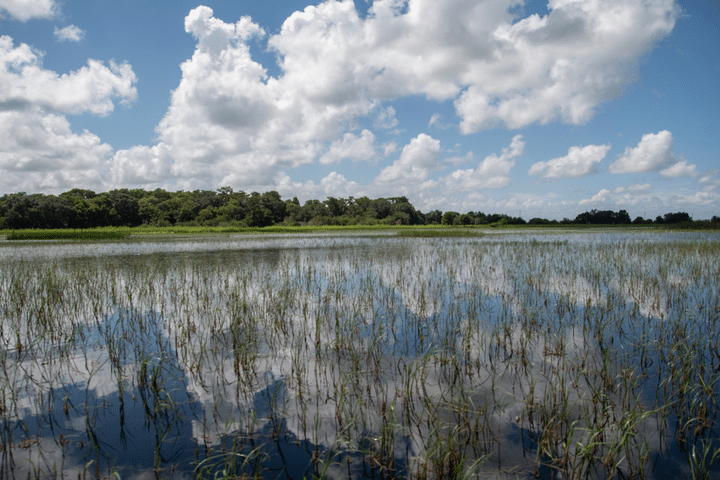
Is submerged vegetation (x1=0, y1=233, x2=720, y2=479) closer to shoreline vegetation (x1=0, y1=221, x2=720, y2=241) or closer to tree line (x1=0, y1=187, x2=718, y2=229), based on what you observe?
shoreline vegetation (x1=0, y1=221, x2=720, y2=241)

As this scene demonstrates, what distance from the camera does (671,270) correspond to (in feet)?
40.6

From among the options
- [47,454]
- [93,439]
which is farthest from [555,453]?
[47,454]

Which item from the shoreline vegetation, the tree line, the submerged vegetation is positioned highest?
the tree line

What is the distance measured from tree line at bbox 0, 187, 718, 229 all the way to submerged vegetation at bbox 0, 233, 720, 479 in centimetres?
6425

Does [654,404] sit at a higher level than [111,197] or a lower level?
lower

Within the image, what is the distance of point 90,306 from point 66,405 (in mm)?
5564

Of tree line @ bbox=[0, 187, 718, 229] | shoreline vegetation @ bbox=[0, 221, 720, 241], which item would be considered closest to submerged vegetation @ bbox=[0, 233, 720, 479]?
shoreline vegetation @ bbox=[0, 221, 720, 241]

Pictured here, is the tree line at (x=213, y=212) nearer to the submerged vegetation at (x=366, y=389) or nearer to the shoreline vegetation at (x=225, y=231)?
the shoreline vegetation at (x=225, y=231)

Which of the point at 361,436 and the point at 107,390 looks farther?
the point at 107,390

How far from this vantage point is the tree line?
56062 millimetres

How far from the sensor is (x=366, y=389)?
4312 millimetres

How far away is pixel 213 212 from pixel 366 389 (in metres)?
84.6

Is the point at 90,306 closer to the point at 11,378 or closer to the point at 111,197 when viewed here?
the point at 11,378

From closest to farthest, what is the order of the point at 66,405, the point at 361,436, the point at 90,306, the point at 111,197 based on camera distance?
the point at 361,436 < the point at 66,405 < the point at 90,306 < the point at 111,197
